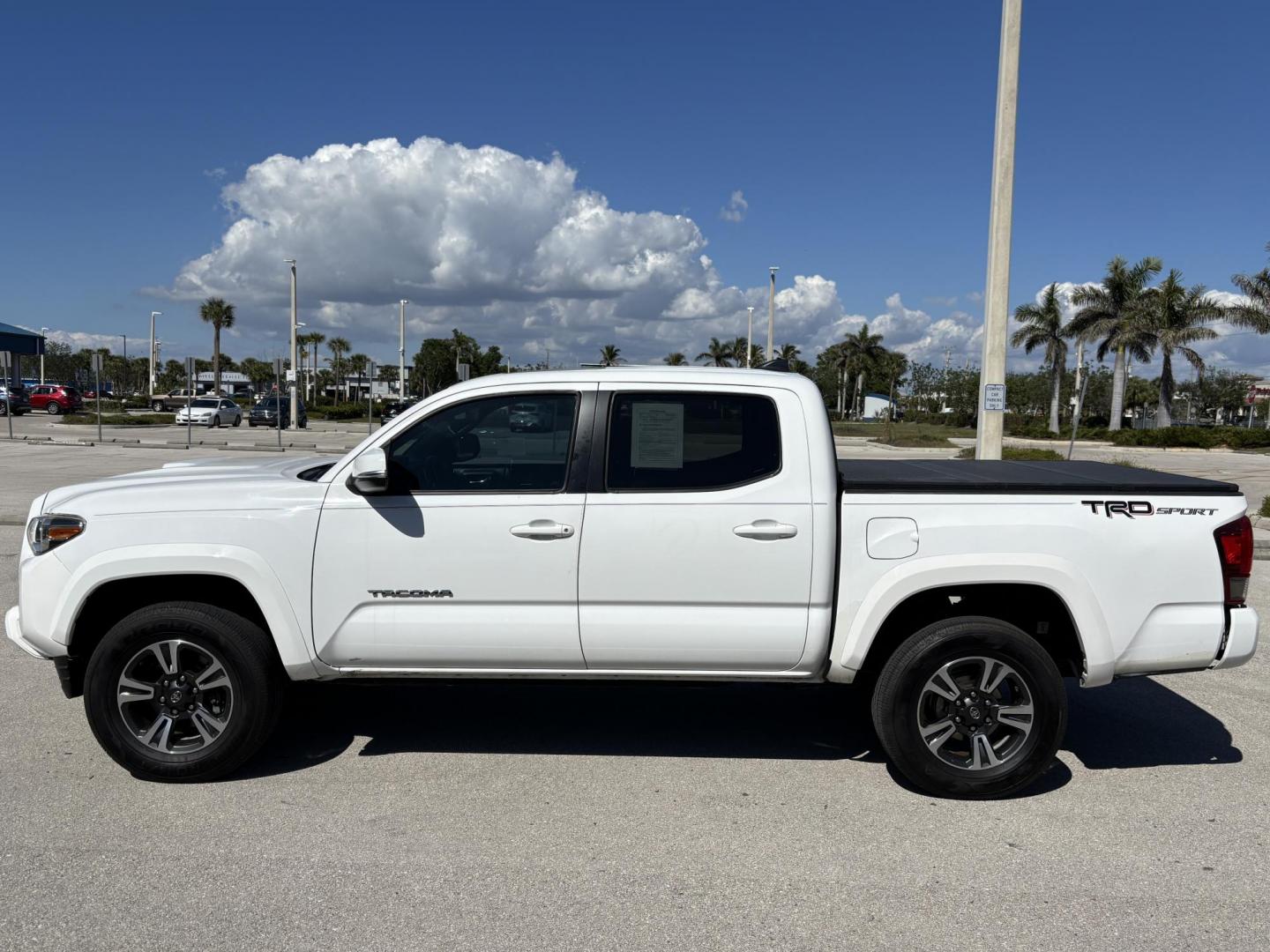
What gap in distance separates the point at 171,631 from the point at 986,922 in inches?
134

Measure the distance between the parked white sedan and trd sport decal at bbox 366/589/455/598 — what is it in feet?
143

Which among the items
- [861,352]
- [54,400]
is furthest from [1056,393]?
[54,400]

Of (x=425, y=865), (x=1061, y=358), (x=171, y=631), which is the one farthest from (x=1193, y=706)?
(x=1061, y=358)

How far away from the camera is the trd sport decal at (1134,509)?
4176mm

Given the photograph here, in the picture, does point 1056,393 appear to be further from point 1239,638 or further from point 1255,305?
point 1239,638

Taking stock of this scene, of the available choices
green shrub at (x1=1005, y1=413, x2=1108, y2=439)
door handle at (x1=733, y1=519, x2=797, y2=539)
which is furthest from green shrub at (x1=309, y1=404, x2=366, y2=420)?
door handle at (x1=733, y1=519, x2=797, y2=539)

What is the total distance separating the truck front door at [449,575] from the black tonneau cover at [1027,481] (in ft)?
4.19

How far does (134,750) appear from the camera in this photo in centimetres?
432

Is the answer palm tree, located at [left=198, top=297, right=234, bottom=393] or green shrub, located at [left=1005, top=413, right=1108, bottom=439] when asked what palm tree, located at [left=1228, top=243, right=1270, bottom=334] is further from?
palm tree, located at [left=198, top=297, right=234, bottom=393]

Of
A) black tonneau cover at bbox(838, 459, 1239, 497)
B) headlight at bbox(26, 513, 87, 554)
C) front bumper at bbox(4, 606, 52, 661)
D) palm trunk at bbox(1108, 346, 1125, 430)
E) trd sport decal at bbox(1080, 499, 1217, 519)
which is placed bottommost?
front bumper at bbox(4, 606, 52, 661)

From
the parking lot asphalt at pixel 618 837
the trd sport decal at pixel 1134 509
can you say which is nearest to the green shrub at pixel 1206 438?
the parking lot asphalt at pixel 618 837

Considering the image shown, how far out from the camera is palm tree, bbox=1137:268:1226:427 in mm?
51938

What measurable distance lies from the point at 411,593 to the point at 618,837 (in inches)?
52.1

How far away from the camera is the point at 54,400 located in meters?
52.8
